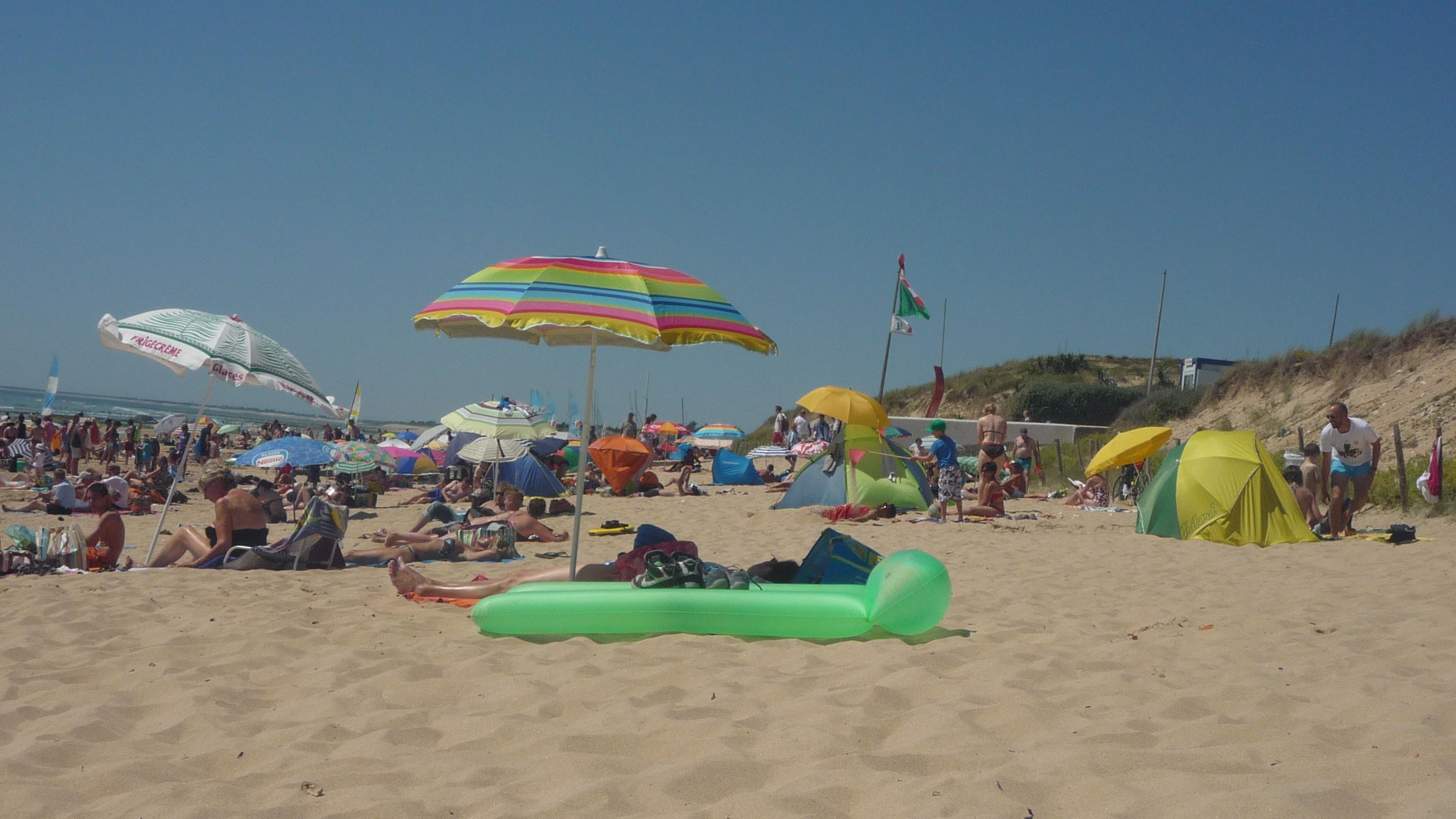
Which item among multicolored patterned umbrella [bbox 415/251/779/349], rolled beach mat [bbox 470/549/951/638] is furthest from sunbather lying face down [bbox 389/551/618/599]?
multicolored patterned umbrella [bbox 415/251/779/349]

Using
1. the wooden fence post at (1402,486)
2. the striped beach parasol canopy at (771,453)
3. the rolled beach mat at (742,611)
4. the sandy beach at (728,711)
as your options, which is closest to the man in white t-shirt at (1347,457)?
the wooden fence post at (1402,486)

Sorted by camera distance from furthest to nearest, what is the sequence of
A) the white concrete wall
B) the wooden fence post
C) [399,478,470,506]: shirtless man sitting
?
the white concrete wall, [399,478,470,506]: shirtless man sitting, the wooden fence post

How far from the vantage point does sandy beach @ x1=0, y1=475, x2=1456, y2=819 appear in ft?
8.26

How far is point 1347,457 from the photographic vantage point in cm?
856

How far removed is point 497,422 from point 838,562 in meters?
9.02

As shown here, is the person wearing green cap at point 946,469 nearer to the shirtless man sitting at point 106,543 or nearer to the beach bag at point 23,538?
the shirtless man sitting at point 106,543

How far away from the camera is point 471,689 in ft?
11.8

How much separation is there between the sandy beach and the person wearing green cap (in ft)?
15.0

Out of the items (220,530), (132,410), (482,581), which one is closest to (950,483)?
(482,581)

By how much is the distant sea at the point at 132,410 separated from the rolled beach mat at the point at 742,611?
60.4m

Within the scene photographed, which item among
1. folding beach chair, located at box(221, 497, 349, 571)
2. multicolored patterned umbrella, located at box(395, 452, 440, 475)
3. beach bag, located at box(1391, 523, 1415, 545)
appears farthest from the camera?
multicolored patterned umbrella, located at box(395, 452, 440, 475)

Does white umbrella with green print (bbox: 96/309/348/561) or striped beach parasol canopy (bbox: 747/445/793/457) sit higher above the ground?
white umbrella with green print (bbox: 96/309/348/561)

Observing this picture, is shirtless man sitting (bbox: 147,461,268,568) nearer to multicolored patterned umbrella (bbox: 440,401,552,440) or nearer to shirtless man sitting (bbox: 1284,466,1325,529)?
multicolored patterned umbrella (bbox: 440,401,552,440)

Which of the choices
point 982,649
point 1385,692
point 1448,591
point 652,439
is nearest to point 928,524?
point 1448,591
